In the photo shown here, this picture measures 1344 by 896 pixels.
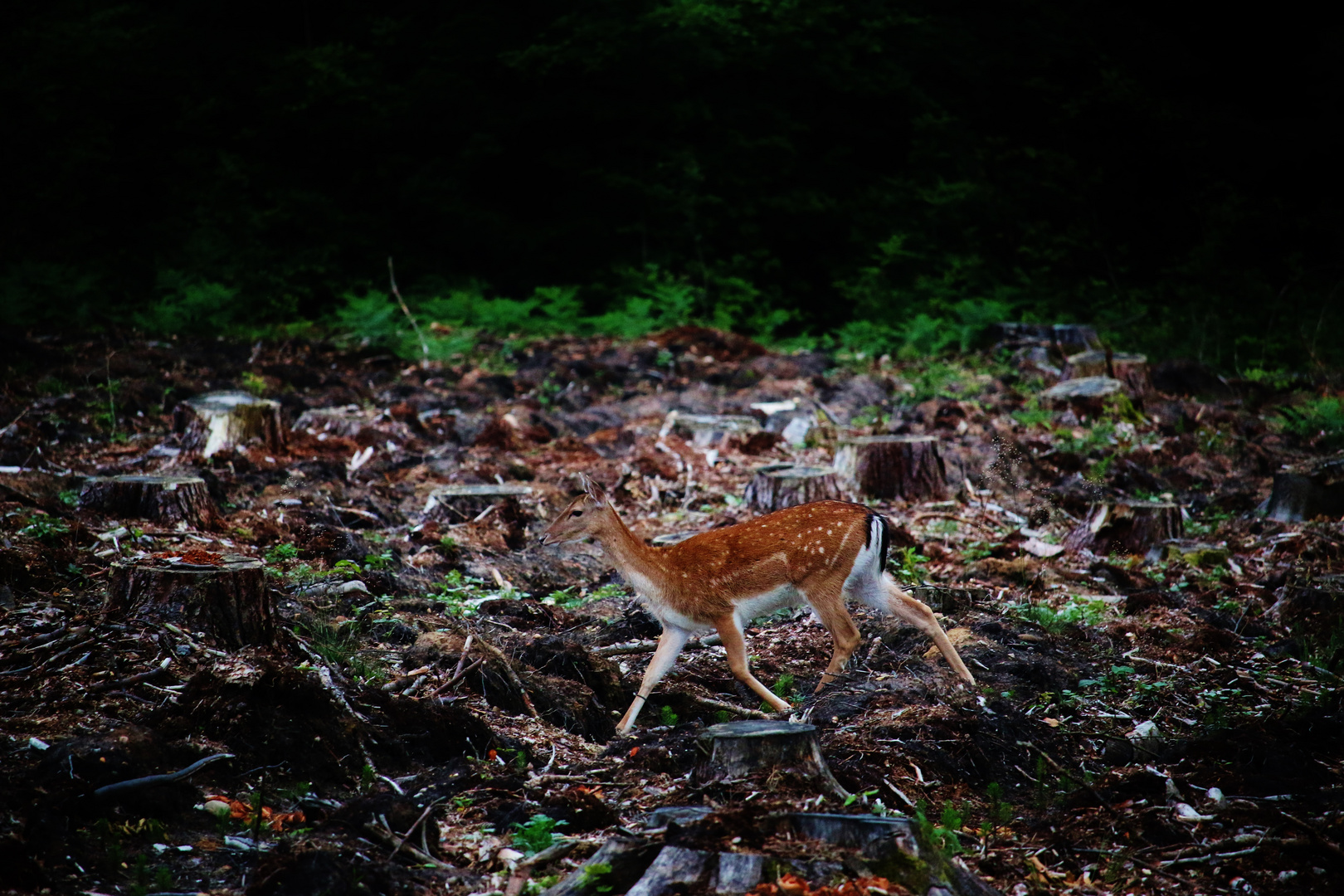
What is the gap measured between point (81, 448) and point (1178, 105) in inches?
806

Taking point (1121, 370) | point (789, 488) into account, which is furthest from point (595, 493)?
point (1121, 370)

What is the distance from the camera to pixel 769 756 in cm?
354

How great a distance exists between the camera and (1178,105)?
21812mm

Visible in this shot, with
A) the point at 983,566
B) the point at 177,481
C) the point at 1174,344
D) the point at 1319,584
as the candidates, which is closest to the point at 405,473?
the point at 177,481

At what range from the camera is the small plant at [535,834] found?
3549mm

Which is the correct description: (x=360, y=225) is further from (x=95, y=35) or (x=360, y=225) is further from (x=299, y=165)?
(x=95, y=35)

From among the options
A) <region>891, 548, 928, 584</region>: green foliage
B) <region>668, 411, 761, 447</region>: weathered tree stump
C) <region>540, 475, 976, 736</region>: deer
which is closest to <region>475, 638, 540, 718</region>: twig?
<region>540, 475, 976, 736</region>: deer

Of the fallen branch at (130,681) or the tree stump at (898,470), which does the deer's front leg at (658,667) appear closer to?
the fallen branch at (130,681)

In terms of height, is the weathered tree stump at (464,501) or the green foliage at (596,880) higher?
the green foliage at (596,880)

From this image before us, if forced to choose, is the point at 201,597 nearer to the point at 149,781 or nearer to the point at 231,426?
the point at 149,781

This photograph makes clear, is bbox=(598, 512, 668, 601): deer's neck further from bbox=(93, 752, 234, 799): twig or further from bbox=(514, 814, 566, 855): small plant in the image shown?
bbox=(93, 752, 234, 799): twig

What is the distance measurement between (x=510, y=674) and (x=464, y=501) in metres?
3.28

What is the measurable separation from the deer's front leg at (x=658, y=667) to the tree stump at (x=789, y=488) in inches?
126

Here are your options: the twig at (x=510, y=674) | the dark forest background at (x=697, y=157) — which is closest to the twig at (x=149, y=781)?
the twig at (x=510, y=674)
